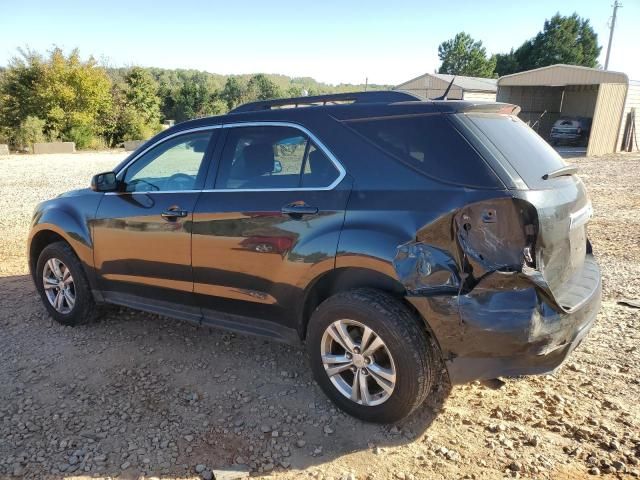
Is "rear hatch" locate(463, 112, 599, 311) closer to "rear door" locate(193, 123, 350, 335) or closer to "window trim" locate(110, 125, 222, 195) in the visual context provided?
"rear door" locate(193, 123, 350, 335)

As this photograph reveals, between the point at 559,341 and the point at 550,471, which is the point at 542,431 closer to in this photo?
the point at 550,471

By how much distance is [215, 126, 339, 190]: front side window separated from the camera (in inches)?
124

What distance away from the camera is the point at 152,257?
383cm

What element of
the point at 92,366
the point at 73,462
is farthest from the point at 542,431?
the point at 92,366

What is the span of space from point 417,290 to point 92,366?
8.35 feet

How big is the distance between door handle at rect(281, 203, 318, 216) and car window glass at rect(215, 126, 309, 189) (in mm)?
160

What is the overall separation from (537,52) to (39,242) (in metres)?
60.4

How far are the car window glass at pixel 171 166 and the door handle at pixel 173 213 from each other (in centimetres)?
18

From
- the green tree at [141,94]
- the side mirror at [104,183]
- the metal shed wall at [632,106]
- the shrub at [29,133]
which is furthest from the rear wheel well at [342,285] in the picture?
the green tree at [141,94]

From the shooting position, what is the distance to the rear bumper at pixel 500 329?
256cm

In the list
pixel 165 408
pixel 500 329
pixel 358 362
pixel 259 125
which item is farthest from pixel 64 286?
pixel 500 329

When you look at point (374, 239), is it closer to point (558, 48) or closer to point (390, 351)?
point (390, 351)

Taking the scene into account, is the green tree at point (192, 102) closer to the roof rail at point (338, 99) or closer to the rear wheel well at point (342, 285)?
the roof rail at point (338, 99)

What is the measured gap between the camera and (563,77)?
24719 millimetres
